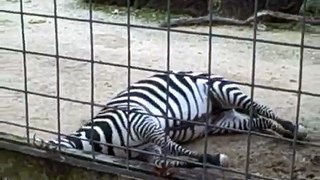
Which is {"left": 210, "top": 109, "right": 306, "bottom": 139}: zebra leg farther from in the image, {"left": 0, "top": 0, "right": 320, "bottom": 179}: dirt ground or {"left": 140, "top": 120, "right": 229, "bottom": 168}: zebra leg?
{"left": 140, "top": 120, "right": 229, "bottom": 168}: zebra leg

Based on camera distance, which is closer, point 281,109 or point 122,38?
point 281,109

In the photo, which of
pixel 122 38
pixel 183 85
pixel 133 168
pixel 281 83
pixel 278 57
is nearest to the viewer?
pixel 133 168

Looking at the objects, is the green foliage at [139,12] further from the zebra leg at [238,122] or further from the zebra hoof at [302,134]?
the zebra hoof at [302,134]

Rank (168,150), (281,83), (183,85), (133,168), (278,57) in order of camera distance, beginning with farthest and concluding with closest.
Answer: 1. (278,57)
2. (281,83)
3. (183,85)
4. (168,150)
5. (133,168)

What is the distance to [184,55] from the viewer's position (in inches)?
238

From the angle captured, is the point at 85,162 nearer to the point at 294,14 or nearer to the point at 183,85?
the point at 183,85

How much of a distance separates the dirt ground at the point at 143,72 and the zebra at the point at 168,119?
144 millimetres

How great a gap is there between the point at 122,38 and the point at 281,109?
2.76 meters

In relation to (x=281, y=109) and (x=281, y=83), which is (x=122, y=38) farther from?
(x=281, y=109)

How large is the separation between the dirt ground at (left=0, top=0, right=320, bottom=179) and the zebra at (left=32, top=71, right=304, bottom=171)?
14 centimetres

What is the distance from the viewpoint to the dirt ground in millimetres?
3651

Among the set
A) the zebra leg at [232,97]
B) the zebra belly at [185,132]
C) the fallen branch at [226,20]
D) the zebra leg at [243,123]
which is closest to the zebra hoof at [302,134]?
the zebra leg at [243,123]

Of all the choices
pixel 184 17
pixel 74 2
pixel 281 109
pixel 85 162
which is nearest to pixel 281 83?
pixel 281 109

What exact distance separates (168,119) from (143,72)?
2.31 metres
